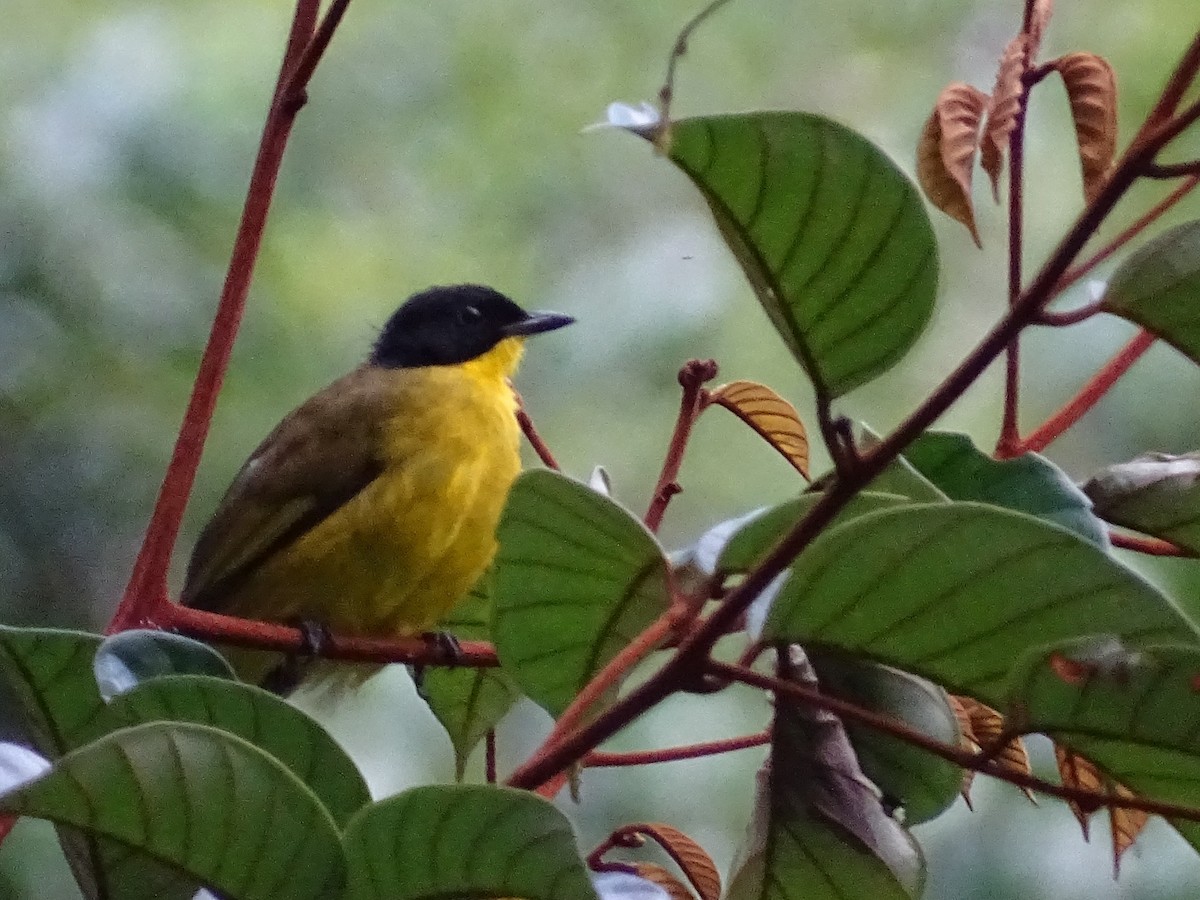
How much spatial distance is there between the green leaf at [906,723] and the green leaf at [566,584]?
9cm

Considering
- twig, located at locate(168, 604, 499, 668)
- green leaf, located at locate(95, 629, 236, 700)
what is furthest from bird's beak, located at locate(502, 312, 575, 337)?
green leaf, located at locate(95, 629, 236, 700)

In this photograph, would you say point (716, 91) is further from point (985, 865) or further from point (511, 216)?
point (985, 865)

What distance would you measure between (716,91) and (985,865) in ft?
5.35

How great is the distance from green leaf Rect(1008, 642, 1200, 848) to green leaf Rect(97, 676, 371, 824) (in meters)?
0.27

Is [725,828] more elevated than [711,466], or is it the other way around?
[711,466]

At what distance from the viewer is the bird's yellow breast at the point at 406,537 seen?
166 cm

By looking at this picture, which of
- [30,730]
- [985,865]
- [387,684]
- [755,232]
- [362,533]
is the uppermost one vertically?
[755,232]

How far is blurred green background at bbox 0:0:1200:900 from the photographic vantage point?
2.39 metres

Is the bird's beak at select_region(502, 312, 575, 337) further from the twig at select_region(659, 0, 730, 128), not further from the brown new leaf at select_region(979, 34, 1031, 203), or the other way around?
the twig at select_region(659, 0, 730, 128)

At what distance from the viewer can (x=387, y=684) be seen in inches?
94.3

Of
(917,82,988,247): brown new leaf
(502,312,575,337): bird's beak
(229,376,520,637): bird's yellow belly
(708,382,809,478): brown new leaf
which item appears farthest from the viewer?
(502,312,575,337): bird's beak

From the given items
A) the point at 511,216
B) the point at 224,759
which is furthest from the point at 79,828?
the point at 511,216

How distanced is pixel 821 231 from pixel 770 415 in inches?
16.4

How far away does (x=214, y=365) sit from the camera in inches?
31.1
